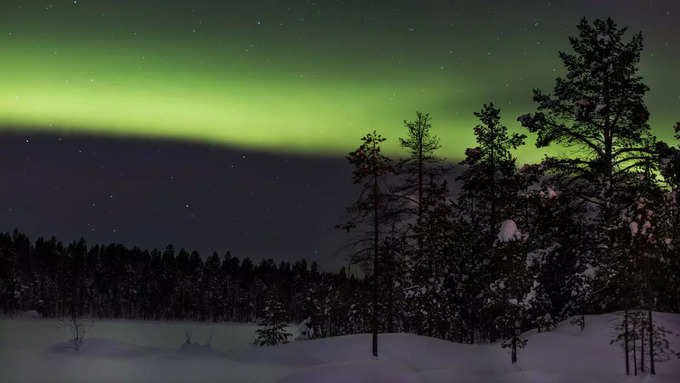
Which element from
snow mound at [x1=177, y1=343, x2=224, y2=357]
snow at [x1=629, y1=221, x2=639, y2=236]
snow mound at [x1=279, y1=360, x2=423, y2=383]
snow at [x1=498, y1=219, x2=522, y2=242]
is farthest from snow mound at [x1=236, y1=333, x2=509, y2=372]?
snow at [x1=629, y1=221, x2=639, y2=236]

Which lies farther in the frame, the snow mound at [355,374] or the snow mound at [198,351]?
the snow mound at [198,351]

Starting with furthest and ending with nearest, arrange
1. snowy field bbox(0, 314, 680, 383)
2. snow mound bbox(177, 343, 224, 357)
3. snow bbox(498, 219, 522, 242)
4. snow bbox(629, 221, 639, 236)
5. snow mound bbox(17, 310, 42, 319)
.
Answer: snow mound bbox(17, 310, 42, 319) < snow mound bbox(177, 343, 224, 357) < snow bbox(498, 219, 522, 242) < snow bbox(629, 221, 639, 236) < snowy field bbox(0, 314, 680, 383)

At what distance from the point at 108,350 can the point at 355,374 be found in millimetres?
24743

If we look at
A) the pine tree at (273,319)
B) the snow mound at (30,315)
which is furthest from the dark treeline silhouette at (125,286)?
the pine tree at (273,319)

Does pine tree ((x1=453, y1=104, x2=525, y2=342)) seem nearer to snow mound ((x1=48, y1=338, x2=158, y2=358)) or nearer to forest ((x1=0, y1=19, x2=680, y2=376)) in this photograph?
forest ((x1=0, y1=19, x2=680, y2=376))

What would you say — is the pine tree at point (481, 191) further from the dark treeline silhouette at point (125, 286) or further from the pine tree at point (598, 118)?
the dark treeline silhouette at point (125, 286)

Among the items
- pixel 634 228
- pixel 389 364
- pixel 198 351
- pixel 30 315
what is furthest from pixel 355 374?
pixel 30 315

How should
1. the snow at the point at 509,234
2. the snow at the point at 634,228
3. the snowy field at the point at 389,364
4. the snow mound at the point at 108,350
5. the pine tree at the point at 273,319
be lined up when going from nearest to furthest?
the snowy field at the point at 389,364 < the snow at the point at 634,228 < the snow at the point at 509,234 < the snow mound at the point at 108,350 < the pine tree at the point at 273,319

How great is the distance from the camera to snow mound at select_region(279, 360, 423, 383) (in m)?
28.7

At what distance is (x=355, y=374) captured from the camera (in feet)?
95.7

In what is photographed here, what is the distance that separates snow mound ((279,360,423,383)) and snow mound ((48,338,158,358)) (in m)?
20.7

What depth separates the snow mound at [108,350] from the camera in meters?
47.2

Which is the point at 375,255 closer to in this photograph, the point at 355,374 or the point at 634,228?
the point at 355,374

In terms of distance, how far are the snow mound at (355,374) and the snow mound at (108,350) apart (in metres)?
20.7
